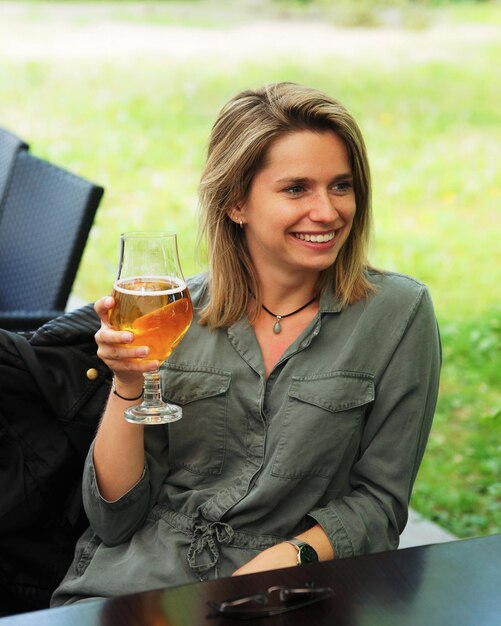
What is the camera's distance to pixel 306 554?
1789mm

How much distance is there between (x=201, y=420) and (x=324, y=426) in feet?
0.79

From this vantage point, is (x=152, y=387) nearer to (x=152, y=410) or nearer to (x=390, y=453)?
(x=152, y=410)

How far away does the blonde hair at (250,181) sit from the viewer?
196 cm

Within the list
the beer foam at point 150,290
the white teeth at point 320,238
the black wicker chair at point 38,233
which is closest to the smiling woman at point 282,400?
the white teeth at point 320,238

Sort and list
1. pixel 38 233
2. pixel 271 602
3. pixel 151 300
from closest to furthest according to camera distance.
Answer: pixel 271 602, pixel 151 300, pixel 38 233

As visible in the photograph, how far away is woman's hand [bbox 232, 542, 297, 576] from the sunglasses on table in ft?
1.34

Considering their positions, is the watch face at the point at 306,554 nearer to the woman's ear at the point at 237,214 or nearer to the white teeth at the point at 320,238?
the white teeth at the point at 320,238

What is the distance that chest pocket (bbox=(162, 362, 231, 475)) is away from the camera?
1989 mm

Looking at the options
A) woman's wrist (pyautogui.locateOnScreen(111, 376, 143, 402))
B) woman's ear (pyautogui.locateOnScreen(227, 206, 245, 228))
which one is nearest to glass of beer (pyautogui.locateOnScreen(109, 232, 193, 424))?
woman's wrist (pyautogui.locateOnScreen(111, 376, 143, 402))

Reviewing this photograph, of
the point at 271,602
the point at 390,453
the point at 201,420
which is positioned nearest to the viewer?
the point at 271,602

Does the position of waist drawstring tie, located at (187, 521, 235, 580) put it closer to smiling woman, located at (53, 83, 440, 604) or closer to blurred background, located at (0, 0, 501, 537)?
smiling woman, located at (53, 83, 440, 604)

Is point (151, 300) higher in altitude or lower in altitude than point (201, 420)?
higher

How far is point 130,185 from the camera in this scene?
6977 mm

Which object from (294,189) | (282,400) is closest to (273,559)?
(282,400)
